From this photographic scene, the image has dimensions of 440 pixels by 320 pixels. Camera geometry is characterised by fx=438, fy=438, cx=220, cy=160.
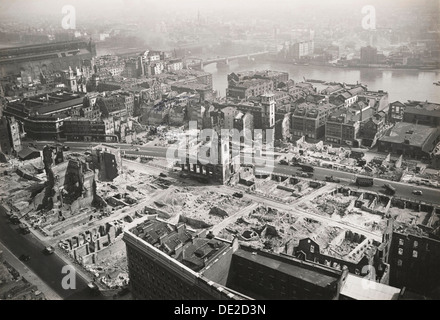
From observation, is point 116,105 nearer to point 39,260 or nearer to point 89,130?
point 89,130

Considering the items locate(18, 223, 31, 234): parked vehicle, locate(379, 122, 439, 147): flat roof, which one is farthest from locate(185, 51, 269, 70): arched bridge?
locate(18, 223, 31, 234): parked vehicle

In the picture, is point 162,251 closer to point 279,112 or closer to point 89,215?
point 89,215

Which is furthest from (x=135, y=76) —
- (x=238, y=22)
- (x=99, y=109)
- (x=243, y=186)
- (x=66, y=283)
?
(x=238, y=22)

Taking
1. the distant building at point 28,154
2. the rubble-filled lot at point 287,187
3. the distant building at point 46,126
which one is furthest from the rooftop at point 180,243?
the distant building at point 46,126

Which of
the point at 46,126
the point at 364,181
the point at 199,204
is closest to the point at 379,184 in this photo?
the point at 364,181

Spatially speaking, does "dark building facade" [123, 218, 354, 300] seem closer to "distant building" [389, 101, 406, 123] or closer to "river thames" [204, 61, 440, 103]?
"distant building" [389, 101, 406, 123]

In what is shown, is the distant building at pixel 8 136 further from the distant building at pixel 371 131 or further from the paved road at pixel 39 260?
the distant building at pixel 371 131
